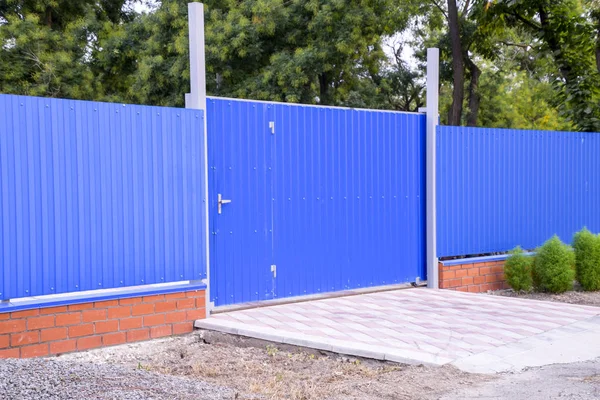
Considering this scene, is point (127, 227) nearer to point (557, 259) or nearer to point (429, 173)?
point (429, 173)

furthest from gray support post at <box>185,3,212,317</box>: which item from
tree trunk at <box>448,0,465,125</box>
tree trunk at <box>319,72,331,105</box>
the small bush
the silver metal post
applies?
tree trunk at <box>319,72,331,105</box>

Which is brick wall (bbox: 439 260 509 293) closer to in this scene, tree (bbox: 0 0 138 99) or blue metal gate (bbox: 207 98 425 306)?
blue metal gate (bbox: 207 98 425 306)

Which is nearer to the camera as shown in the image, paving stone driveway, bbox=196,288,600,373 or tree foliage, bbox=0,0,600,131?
paving stone driveway, bbox=196,288,600,373

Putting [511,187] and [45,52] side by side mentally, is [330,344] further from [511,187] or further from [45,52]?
[45,52]

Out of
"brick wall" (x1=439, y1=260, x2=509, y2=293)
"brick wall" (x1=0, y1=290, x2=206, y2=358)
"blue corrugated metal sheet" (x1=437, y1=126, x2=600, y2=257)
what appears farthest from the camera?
A: "blue corrugated metal sheet" (x1=437, y1=126, x2=600, y2=257)

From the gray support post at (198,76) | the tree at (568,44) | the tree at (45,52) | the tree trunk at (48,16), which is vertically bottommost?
the gray support post at (198,76)

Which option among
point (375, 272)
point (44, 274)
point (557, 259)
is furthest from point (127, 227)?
point (557, 259)

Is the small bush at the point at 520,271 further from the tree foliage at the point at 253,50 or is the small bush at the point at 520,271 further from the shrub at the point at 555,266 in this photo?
the tree foliage at the point at 253,50

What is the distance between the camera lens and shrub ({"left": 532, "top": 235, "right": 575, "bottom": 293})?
28.8 ft

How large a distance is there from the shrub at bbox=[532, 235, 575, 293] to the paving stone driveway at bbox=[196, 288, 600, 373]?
3.18 ft

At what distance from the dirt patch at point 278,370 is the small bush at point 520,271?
4056 millimetres

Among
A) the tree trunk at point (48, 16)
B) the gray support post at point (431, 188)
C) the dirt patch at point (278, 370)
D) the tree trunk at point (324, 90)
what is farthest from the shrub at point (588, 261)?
the tree trunk at point (48, 16)

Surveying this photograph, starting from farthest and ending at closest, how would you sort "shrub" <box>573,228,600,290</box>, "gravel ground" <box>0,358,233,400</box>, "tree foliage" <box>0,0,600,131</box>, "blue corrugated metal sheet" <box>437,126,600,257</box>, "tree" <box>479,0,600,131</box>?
"tree foliage" <box>0,0,600,131</box>
"tree" <box>479,0,600,131</box>
"shrub" <box>573,228,600,290</box>
"blue corrugated metal sheet" <box>437,126,600,257</box>
"gravel ground" <box>0,358,233,400</box>

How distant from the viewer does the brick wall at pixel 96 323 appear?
18.5ft
